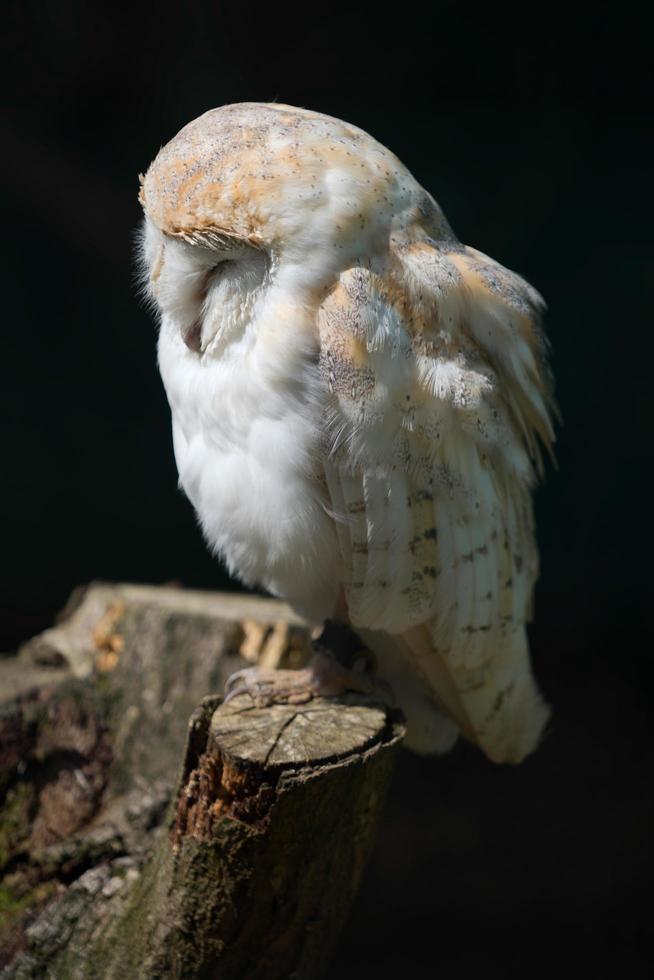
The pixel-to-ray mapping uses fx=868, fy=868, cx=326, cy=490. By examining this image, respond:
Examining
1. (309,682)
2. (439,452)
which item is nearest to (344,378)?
(439,452)

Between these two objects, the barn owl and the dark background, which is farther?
the dark background

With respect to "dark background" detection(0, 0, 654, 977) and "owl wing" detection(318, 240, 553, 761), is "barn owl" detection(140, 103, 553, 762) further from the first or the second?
"dark background" detection(0, 0, 654, 977)

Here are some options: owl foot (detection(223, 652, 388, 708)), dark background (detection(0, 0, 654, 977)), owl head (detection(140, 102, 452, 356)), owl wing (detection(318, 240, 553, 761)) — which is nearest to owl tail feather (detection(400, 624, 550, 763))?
owl wing (detection(318, 240, 553, 761))

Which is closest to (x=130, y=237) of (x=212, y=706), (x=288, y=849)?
(x=212, y=706)

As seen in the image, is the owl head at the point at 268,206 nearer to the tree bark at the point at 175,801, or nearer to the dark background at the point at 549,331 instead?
the tree bark at the point at 175,801

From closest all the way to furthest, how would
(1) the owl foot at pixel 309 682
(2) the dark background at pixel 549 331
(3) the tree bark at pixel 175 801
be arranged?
(3) the tree bark at pixel 175 801, (1) the owl foot at pixel 309 682, (2) the dark background at pixel 549 331

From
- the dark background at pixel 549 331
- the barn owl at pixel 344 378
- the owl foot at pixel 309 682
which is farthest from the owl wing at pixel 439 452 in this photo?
the dark background at pixel 549 331
